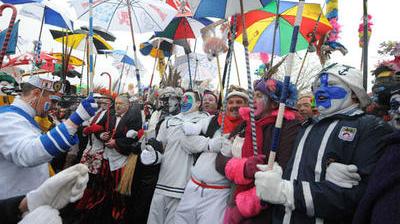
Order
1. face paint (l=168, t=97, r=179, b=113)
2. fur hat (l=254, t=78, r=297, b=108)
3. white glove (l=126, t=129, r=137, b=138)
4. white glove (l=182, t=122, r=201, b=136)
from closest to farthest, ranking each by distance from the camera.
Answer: fur hat (l=254, t=78, r=297, b=108), white glove (l=182, t=122, r=201, b=136), face paint (l=168, t=97, r=179, b=113), white glove (l=126, t=129, r=137, b=138)

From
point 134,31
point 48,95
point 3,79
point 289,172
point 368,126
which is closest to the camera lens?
point 368,126

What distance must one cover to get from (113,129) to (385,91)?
4.21 m

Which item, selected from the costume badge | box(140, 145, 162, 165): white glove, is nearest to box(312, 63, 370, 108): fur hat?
the costume badge

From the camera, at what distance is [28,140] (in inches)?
88.9

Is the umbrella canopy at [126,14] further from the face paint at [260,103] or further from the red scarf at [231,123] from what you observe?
the face paint at [260,103]

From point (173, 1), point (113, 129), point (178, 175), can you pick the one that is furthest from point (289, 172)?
point (173, 1)

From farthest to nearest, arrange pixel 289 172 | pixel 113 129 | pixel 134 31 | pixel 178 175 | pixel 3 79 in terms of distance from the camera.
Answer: pixel 113 129
pixel 134 31
pixel 3 79
pixel 178 175
pixel 289 172

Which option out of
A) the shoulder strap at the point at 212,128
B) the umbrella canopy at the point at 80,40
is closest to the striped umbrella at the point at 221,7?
the shoulder strap at the point at 212,128

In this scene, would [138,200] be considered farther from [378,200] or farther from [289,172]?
[378,200]

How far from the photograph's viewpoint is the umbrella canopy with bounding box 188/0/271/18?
312cm

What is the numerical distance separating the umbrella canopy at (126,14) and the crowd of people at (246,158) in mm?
1276

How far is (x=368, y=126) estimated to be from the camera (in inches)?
69.8

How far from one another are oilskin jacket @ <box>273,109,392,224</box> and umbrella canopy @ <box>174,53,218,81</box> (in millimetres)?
5884

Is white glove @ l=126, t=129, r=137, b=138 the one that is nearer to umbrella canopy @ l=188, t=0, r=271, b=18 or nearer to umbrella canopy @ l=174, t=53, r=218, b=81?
umbrella canopy @ l=188, t=0, r=271, b=18
